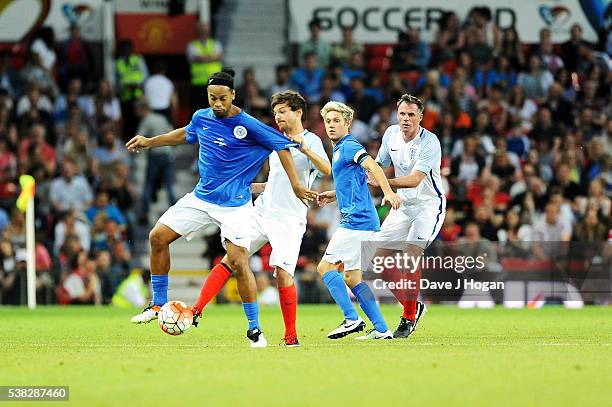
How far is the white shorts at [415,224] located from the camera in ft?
48.0

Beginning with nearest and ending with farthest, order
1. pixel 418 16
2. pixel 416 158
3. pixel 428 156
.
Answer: pixel 428 156
pixel 416 158
pixel 418 16

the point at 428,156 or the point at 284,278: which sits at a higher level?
the point at 428,156

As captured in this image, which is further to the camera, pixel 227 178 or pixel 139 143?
pixel 139 143

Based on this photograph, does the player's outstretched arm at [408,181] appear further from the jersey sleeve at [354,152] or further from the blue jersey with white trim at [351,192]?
the jersey sleeve at [354,152]

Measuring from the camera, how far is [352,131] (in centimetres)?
2536

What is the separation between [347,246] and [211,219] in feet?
4.56

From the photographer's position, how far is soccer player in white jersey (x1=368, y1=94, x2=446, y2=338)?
1421 cm

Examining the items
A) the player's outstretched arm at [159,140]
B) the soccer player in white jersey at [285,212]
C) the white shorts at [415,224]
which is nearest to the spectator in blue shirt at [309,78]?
the white shorts at [415,224]

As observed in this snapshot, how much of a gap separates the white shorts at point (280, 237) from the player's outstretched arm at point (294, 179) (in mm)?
883

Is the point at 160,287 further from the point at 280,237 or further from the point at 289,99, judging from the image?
the point at 289,99

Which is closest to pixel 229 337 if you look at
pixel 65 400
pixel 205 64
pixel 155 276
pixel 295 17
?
pixel 155 276

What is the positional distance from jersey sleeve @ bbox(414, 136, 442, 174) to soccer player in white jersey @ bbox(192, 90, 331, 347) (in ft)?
3.55

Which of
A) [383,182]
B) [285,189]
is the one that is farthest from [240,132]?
[383,182]

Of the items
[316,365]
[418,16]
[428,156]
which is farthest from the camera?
[418,16]
